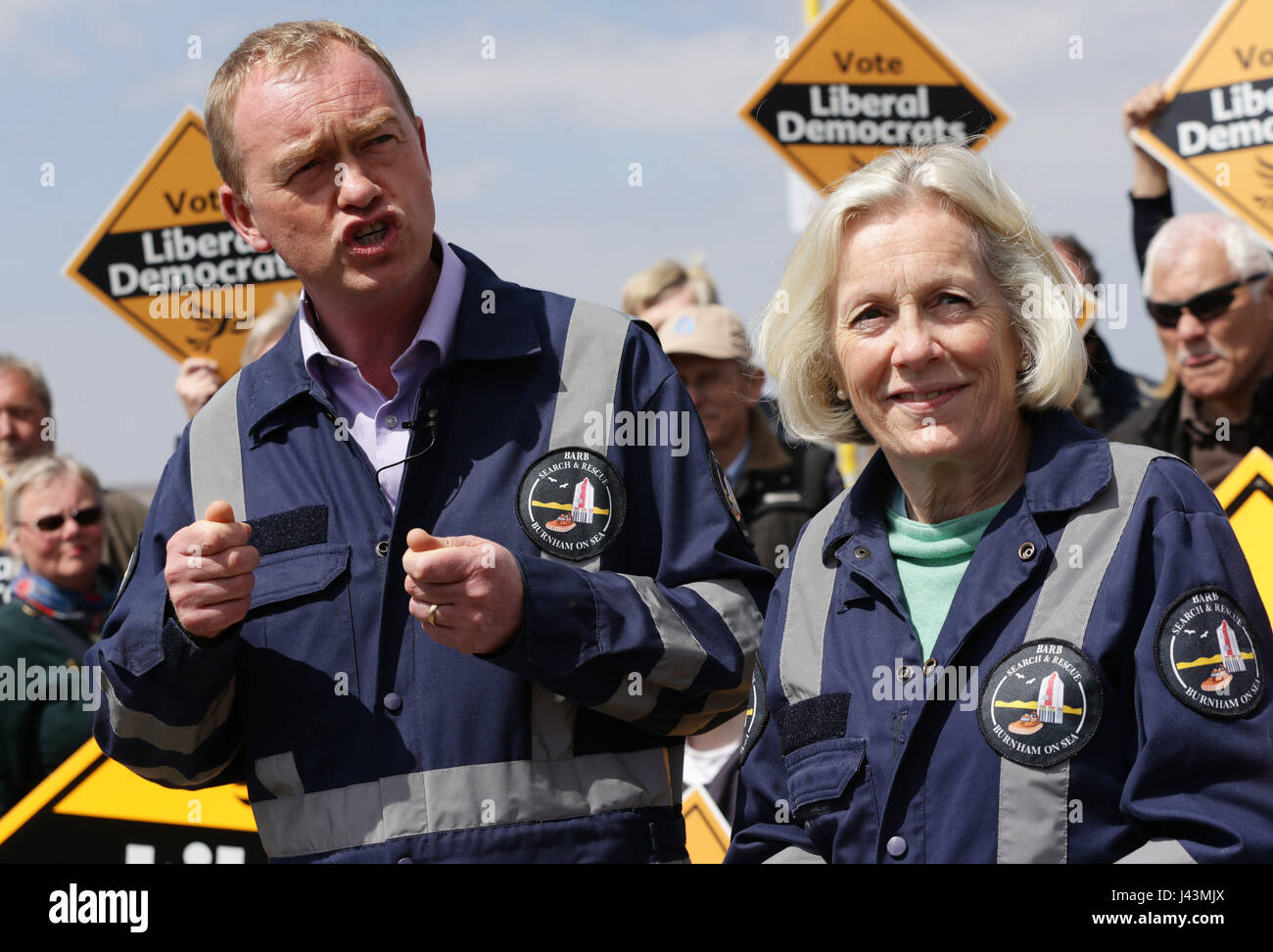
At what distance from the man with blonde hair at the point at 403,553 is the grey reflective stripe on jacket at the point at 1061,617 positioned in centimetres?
63

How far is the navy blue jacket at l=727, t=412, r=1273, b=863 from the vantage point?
227 centimetres

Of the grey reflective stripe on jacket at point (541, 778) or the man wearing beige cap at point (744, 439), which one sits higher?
the man wearing beige cap at point (744, 439)

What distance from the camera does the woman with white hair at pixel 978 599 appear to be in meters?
2.30

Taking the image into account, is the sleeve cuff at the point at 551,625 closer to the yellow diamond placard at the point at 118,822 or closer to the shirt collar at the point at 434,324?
the shirt collar at the point at 434,324

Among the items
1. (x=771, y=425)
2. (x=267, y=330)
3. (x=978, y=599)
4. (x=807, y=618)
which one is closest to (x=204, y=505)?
(x=807, y=618)

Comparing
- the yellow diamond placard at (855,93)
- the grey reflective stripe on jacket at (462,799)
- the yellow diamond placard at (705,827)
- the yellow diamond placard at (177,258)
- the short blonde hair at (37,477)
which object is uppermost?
the yellow diamond placard at (855,93)

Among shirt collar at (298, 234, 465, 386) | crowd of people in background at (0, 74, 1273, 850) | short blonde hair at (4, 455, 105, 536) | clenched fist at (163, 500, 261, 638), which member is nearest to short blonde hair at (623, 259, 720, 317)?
crowd of people in background at (0, 74, 1273, 850)

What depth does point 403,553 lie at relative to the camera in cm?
278

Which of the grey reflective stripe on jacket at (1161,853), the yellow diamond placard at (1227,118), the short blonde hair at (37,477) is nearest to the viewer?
the grey reflective stripe on jacket at (1161,853)

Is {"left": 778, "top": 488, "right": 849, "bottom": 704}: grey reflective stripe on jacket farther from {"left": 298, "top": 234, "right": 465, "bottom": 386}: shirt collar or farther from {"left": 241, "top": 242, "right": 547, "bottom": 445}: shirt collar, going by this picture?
{"left": 298, "top": 234, "right": 465, "bottom": 386}: shirt collar

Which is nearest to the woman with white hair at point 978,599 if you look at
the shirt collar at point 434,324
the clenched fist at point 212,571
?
the shirt collar at point 434,324

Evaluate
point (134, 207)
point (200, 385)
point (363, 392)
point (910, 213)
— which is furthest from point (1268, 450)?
point (134, 207)

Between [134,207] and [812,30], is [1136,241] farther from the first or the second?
[134,207]

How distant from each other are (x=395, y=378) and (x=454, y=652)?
0.56 m
